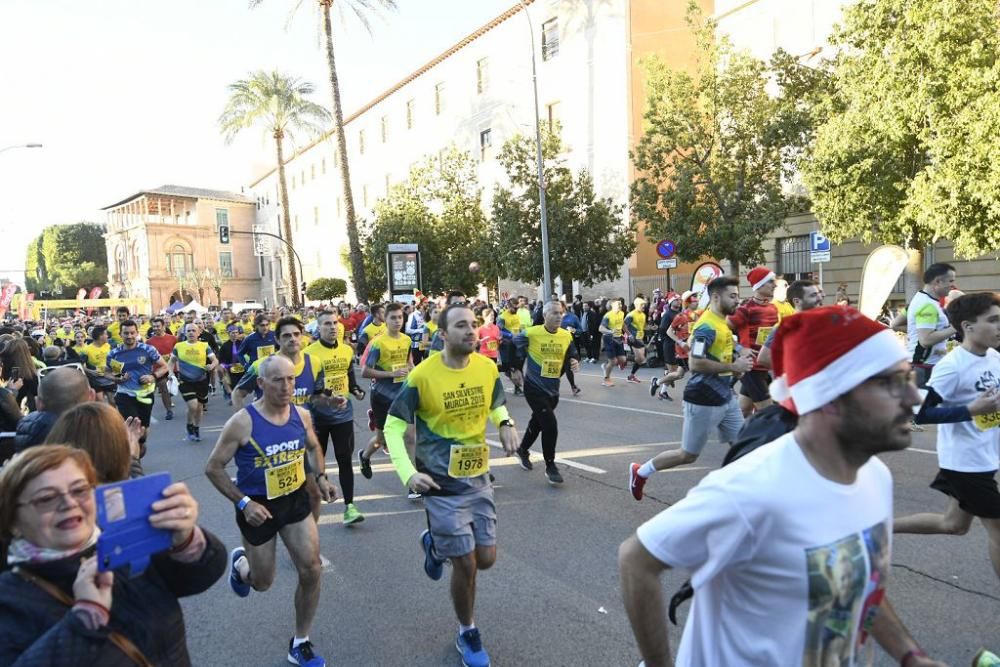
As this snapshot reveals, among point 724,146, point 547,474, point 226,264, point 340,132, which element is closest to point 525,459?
point 547,474

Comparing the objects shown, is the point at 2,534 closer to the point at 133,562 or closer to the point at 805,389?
the point at 133,562

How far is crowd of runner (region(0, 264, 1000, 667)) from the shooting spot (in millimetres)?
1665

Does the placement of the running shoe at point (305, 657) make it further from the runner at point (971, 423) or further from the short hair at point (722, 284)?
the short hair at point (722, 284)

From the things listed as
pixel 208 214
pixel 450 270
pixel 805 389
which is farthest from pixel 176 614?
pixel 208 214

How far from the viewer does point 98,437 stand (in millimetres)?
2691

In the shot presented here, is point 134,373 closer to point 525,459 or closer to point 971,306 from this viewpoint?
point 525,459

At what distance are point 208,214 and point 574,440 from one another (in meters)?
77.8

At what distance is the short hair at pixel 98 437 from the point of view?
2648 mm

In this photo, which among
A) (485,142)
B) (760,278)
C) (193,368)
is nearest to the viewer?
(760,278)

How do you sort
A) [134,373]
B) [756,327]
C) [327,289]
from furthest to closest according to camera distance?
[327,289] < [134,373] < [756,327]

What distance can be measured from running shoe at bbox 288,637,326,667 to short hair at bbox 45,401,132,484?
5.50 ft

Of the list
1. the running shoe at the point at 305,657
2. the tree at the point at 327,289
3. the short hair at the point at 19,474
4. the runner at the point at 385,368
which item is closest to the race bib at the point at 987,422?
the running shoe at the point at 305,657

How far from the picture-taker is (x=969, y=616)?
4039mm

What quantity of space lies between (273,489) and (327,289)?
4747 centimetres
